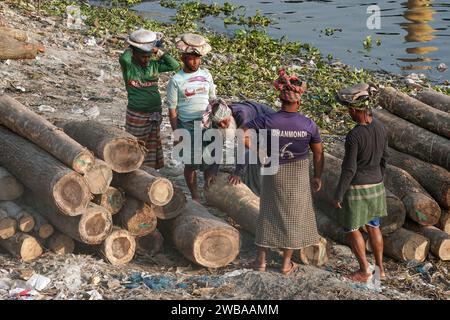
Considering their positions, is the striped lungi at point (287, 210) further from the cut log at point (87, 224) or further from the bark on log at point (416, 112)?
the bark on log at point (416, 112)

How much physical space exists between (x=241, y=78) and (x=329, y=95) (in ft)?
5.36

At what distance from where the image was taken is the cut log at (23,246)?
6898 mm

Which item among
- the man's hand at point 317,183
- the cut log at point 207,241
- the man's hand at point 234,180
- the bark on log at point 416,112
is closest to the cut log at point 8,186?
the cut log at point 207,241

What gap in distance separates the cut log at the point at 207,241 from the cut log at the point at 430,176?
241 cm

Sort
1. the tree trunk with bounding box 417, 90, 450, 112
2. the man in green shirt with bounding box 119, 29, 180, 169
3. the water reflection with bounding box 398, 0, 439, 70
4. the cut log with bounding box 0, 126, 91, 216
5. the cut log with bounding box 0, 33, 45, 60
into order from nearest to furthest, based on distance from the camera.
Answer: the cut log with bounding box 0, 126, 91, 216, the man in green shirt with bounding box 119, 29, 180, 169, the tree trunk with bounding box 417, 90, 450, 112, the cut log with bounding box 0, 33, 45, 60, the water reflection with bounding box 398, 0, 439, 70

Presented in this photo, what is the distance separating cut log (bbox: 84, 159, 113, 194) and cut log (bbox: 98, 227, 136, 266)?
0.43m

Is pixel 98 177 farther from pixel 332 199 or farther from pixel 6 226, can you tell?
pixel 332 199

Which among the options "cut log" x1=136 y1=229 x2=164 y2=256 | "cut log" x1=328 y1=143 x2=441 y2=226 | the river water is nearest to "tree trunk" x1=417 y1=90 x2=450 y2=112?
"cut log" x1=328 y1=143 x2=441 y2=226

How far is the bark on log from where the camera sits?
8742 mm

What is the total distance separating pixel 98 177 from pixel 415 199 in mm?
3296

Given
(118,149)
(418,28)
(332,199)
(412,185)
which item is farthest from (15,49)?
(418,28)

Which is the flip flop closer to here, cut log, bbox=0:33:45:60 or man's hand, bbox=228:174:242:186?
man's hand, bbox=228:174:242:186

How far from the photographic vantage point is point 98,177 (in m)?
6.95
